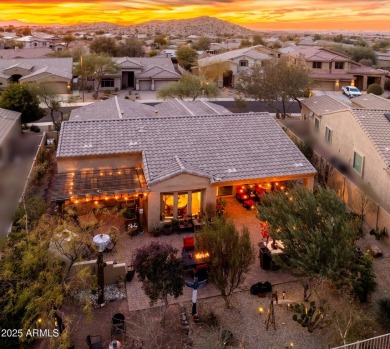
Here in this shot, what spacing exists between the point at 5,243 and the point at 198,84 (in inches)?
1496

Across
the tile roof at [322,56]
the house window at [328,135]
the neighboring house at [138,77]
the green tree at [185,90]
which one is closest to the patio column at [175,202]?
the house window at [328,135]

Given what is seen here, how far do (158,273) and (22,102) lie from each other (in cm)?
3162

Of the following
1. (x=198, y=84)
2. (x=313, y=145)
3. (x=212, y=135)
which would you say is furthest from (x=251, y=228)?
(x=198, y=84)

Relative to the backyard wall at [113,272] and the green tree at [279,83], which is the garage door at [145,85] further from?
the backyard wall at [113,272]

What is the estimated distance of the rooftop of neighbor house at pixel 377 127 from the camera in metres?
23.7

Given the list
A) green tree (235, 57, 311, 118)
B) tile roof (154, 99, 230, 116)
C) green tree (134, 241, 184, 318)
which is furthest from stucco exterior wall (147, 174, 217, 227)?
green tree (235, 57, 311, 118)

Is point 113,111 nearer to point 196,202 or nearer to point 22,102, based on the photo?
point 22,102

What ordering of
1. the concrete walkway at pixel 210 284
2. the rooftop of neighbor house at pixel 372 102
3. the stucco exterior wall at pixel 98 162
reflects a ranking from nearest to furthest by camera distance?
the concrete walkway at pixel 210 284 < the stucco exterior wall at pixel 98 162 < the rooftop of neighbor house at pixel 372 102

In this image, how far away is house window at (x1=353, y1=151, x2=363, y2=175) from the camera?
1011 inches

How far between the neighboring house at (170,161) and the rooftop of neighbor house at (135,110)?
578cm

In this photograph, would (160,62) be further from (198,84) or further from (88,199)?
(88,199)

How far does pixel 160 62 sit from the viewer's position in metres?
74.7

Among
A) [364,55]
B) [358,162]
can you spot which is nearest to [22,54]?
[364,55]

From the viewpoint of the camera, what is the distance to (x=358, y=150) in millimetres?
26062
